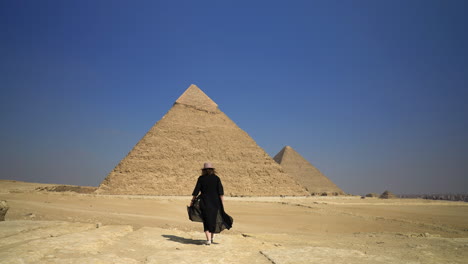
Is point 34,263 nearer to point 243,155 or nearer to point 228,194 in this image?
point 228,194

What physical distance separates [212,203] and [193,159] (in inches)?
1244

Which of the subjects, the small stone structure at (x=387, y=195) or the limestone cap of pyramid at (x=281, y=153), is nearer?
the small stone structure at (x=387, y=195)

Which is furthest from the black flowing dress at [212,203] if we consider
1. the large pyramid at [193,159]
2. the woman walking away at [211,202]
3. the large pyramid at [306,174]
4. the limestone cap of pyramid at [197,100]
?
the large pyramid at [306,174]

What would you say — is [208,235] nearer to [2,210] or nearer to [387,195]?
[2,210]

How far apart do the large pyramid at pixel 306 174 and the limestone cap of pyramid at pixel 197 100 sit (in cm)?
1924

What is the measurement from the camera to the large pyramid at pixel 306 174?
2189 inches

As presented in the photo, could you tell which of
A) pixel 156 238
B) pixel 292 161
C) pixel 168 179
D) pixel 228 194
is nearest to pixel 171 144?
pixel 168 179

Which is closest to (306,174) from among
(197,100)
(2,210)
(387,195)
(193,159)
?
(387,195)

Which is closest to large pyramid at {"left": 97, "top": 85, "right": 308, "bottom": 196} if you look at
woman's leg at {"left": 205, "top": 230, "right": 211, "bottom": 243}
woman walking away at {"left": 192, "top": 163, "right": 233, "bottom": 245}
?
woman walking away at {"left": 192, "top": 163, "right": 233, "bottom": 245}

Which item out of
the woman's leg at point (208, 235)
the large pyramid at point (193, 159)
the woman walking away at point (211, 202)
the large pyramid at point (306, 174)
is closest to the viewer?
the woman's leg at point (208, 235)

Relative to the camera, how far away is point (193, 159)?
36250mm

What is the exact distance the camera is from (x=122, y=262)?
3145 mm

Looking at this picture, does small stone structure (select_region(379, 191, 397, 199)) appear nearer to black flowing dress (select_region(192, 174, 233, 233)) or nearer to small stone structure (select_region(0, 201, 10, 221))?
black flowing dress (select_region(192, 174, 233, 233))

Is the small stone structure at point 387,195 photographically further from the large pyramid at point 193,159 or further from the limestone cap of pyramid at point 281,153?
the limestone cap of pyramid at point 281,153
